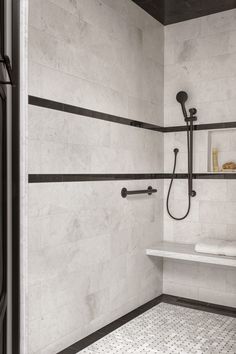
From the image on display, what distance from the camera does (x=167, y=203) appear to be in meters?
3.50

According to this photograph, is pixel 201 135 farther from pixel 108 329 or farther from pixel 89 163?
pixel 108 329

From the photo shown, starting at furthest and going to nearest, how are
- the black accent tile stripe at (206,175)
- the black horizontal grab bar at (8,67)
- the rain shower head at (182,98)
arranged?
the rain shower head at (182,98) < the black accent tile stripe at (206,175) < the black horizontal grab bar at (8,67)

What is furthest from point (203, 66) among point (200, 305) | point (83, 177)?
point (200, 305)

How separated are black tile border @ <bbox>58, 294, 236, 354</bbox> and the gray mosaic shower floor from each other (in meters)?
0.05

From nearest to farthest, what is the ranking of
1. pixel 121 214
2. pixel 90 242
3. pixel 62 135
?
pixel 62 135
pixel 90 242
pixel 121 214

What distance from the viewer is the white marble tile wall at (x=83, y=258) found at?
2166mm

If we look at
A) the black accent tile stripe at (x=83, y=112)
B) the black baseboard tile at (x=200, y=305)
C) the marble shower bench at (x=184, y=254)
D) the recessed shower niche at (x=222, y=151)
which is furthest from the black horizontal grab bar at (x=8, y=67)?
the black baseboard tile at (x=200, y=305)

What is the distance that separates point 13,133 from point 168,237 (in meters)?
2.33

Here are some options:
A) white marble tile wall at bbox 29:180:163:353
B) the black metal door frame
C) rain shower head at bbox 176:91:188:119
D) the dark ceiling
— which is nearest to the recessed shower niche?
rain shower head at bbox 176:91:188:119

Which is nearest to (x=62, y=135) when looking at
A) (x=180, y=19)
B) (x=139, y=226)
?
(x=139, y=226)

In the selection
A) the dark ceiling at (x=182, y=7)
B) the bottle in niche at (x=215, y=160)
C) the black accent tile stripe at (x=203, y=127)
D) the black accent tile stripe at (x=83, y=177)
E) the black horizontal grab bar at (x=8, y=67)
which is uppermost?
the dark ceiling at (x=182, y=7)

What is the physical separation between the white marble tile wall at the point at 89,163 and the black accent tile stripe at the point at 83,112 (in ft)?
0.11

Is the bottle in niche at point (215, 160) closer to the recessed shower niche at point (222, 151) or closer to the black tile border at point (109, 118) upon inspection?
the recessed shower niche at point (222, 151)

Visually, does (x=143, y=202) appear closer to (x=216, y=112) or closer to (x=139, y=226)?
(x=139, y=226)
